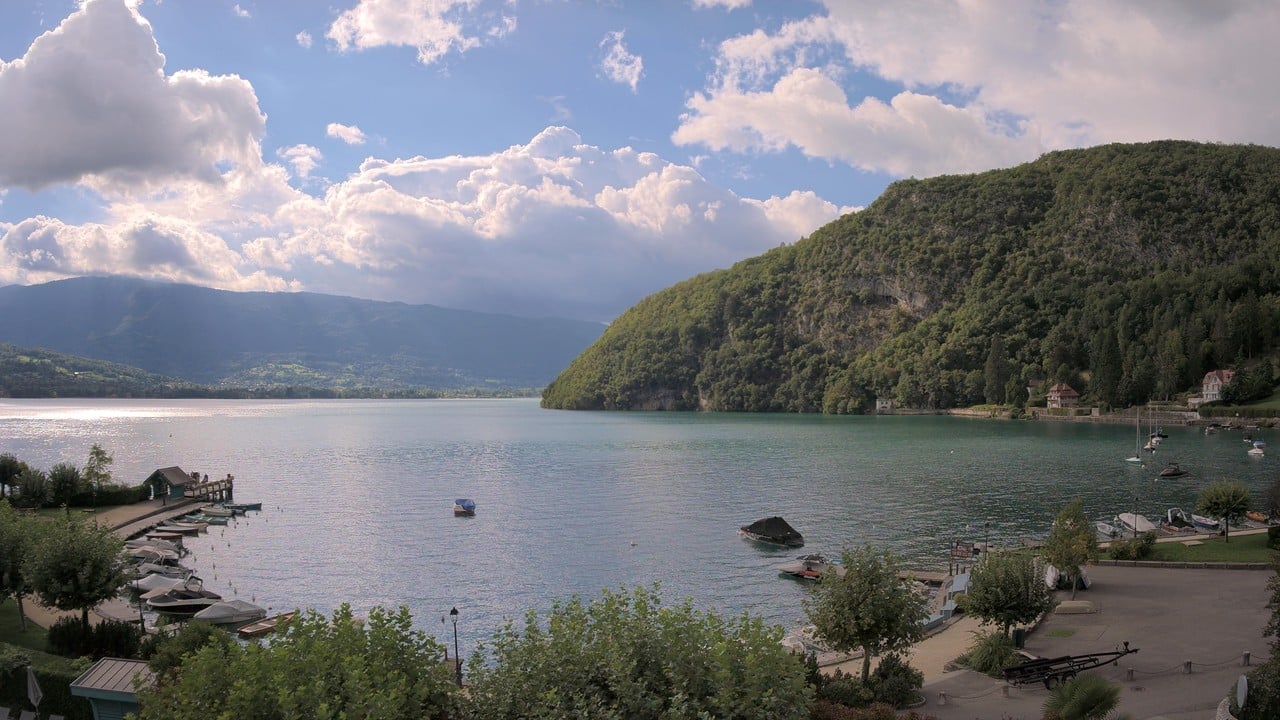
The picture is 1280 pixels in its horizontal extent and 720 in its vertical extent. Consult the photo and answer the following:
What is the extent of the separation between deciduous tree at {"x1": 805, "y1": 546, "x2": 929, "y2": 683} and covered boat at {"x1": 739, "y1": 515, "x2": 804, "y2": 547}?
84.2 ft

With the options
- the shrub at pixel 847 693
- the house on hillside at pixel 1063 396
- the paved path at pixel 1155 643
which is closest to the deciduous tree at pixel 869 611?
the shrub at pixel 847 693

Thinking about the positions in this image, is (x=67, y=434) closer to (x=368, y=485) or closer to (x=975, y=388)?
(x=368, y=485)

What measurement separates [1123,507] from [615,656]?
5535 cm

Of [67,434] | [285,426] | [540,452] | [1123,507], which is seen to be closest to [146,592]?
[1123,507]

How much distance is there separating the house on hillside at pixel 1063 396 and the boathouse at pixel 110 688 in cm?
16923

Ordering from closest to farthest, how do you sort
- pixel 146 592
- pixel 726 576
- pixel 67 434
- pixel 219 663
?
pixel 219 663 → pixel 146 592 → pixel 726 576 → pixel 67 434

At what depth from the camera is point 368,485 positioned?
79562 mm

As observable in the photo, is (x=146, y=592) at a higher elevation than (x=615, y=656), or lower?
lower

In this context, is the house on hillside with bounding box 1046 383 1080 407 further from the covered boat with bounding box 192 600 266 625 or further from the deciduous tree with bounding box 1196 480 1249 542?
the covered boat with bounding box 192 600 266 625

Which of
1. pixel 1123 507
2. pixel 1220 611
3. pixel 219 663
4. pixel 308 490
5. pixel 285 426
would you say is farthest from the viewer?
pixel 285 426

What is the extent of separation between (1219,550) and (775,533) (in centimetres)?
2163

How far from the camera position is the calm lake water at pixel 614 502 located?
40219 millimetres

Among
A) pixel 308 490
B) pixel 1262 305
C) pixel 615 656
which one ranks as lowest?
pixel 308 490

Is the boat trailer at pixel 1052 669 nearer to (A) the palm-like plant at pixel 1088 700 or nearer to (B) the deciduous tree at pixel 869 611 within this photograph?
(B) the deciduous tree at pixel 869 611
